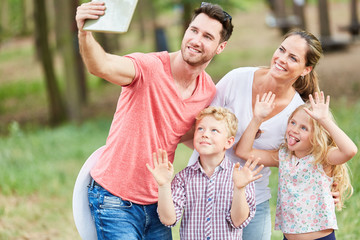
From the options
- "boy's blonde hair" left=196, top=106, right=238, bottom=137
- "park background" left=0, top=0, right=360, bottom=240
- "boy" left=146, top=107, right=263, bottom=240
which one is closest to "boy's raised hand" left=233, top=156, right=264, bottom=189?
"boy" left=146, top=107, right=263, bottom=240

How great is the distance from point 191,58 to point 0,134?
1162 centimetres

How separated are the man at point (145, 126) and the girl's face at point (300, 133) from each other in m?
0.66

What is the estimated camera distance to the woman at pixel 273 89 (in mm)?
3195

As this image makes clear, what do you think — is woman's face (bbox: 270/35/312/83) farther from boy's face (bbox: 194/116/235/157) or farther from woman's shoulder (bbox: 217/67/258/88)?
boy's face (bbox: 194/116/235/157)

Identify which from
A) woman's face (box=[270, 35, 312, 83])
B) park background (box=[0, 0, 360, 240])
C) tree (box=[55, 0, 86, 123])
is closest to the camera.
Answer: woman's face (box=[270, 35, 312, 83])

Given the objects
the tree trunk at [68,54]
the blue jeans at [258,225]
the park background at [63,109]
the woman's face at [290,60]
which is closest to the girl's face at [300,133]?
the woman's face at [290,60]

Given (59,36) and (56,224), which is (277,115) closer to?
(56,224)

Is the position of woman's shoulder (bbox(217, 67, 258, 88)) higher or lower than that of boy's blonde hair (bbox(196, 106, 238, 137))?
higher

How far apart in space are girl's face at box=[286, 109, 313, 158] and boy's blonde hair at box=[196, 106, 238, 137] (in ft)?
1.28

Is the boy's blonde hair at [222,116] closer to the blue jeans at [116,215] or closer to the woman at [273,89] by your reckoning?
the woman at [273,89]

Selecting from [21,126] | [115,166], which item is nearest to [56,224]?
[115,166]

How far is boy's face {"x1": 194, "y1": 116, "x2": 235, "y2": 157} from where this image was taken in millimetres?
2953

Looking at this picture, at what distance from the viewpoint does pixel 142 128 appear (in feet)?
9.73

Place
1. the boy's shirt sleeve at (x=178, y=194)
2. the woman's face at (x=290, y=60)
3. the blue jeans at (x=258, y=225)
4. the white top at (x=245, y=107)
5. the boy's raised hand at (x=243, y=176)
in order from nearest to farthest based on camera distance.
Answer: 1. the boy's raised hand at (x=243, y=176)
2. the boy's shirt sleeve at (x=178, y=194)
3. the woman's face at (x=290, y=60)
4. the white top at (x=245, y=107)
5. the blue jeans at (x=258, y=225)
